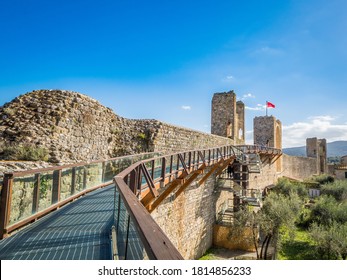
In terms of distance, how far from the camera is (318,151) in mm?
37531

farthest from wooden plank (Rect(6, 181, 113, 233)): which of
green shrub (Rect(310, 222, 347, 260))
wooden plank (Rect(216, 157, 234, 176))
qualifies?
green shrub (Rect(310, 222, 347, 260))

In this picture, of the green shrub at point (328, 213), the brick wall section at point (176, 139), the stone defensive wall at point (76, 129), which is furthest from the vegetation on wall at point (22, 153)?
the green shrub at point (328, 213)

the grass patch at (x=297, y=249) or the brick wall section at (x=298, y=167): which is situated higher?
the brick wall section at (x=298, y=167)

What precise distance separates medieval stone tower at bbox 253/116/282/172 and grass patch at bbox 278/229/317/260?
41.9 ft

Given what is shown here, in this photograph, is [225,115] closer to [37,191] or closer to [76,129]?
[76,129]

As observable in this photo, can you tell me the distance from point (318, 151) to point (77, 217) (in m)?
41.7

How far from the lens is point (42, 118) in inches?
299

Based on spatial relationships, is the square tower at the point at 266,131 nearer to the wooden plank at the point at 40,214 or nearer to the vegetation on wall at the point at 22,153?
the wooden plank at the point at 40,214

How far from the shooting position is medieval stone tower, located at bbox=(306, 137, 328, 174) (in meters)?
36.4

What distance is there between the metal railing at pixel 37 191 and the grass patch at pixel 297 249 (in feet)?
36.5

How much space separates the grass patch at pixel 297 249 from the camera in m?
11.8

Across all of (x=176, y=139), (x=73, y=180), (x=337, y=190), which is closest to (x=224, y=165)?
(x=176, y=139)

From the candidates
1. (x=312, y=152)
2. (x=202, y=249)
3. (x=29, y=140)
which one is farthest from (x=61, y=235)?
(x=312, y=152)

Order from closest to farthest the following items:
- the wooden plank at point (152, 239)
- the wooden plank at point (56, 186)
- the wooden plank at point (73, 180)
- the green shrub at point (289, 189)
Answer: the wooden plank at point (152, 239)
the wooden plank at point (56, 186)
the wooden plank at point (73, 180)
the green shrub at point (289, 189)
